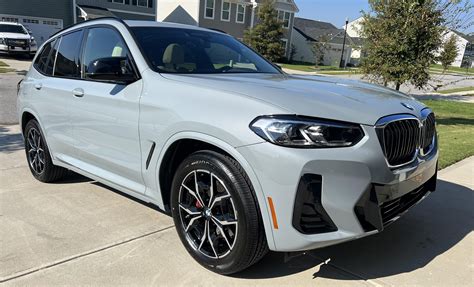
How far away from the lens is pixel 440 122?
1112 centimetres

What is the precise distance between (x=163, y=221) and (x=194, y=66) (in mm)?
1467

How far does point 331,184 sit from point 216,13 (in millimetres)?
36844

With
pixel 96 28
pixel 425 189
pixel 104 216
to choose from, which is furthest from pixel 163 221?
pixel 425 189

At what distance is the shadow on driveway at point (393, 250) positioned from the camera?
3.23m

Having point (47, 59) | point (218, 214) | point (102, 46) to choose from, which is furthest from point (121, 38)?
point (218, 214)

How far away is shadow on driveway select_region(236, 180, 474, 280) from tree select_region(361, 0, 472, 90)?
591 cm

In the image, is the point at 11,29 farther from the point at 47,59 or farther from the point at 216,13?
the point at 47,59

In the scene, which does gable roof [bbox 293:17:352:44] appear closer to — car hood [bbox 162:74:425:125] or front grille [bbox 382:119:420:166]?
car hood [bbox 162:74:425:125]

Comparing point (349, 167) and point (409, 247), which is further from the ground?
point (349, 167)

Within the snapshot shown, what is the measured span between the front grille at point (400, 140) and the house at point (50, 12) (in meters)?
33.9

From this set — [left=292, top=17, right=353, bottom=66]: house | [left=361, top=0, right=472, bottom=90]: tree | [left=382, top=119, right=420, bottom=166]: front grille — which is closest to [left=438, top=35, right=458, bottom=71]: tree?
[left=361, top=0, right=472, bottom=90]: tree

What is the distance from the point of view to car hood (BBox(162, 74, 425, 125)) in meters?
2.71

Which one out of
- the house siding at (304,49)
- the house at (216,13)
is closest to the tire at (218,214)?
the house at (216,13)

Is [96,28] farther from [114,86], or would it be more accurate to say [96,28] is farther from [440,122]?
[440,122]
